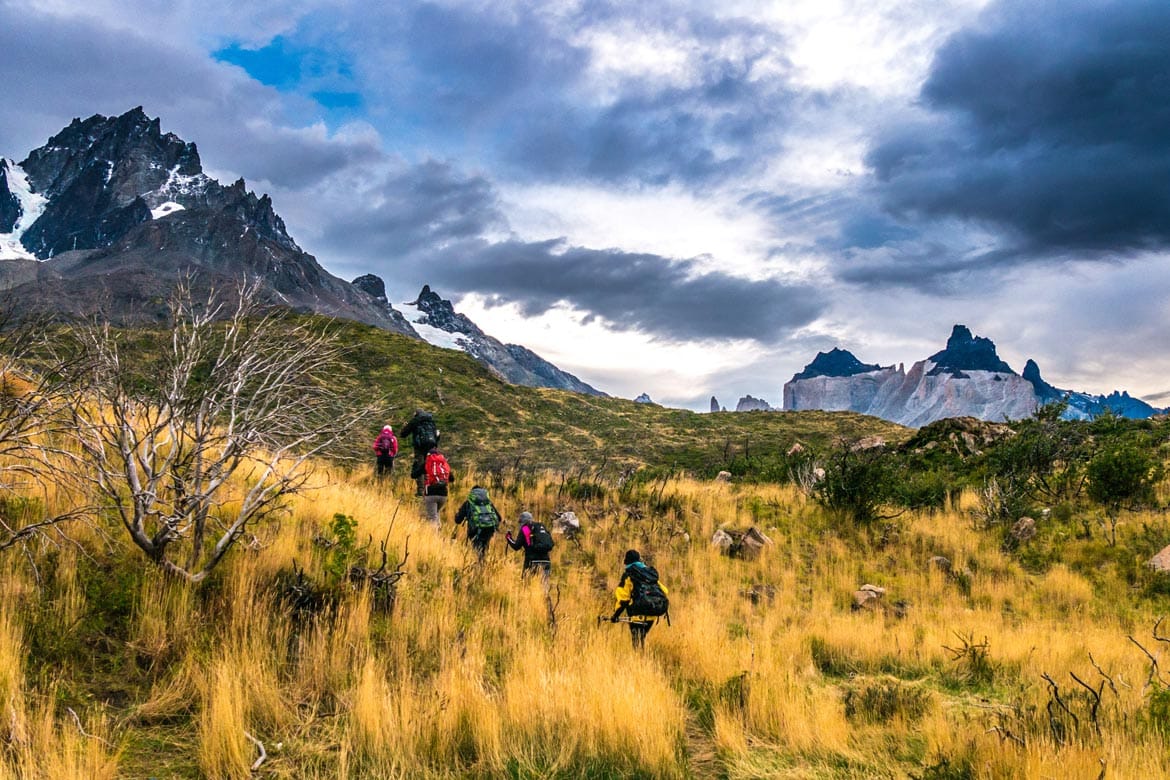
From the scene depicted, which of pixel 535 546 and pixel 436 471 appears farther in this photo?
pixel 436 471

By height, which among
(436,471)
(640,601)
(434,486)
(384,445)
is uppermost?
(384,445)

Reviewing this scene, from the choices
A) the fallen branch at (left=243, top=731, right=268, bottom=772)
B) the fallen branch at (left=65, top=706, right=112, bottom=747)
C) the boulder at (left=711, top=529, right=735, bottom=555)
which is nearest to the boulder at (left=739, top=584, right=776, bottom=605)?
the boulder at (left=711, top=529, right=735, bottom=555)

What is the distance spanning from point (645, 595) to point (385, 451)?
9156mm

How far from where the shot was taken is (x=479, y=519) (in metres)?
8.72

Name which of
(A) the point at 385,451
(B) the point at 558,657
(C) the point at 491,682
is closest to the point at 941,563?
(B) the point at 558,657

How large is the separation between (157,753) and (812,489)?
47.7ft

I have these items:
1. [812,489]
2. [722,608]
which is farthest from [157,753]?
[812,489]

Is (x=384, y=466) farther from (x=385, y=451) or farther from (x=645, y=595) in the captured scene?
(x=645, y=595)

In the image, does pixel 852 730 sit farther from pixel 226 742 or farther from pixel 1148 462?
pixel 1148 462

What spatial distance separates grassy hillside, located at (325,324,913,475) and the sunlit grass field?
16634 millimetres

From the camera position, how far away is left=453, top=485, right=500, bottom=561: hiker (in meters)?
8.73

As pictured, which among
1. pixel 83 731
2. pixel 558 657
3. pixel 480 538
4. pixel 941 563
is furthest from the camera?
pixel 941 563

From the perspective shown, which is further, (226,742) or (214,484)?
(214,484)

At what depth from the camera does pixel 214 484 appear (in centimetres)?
496
